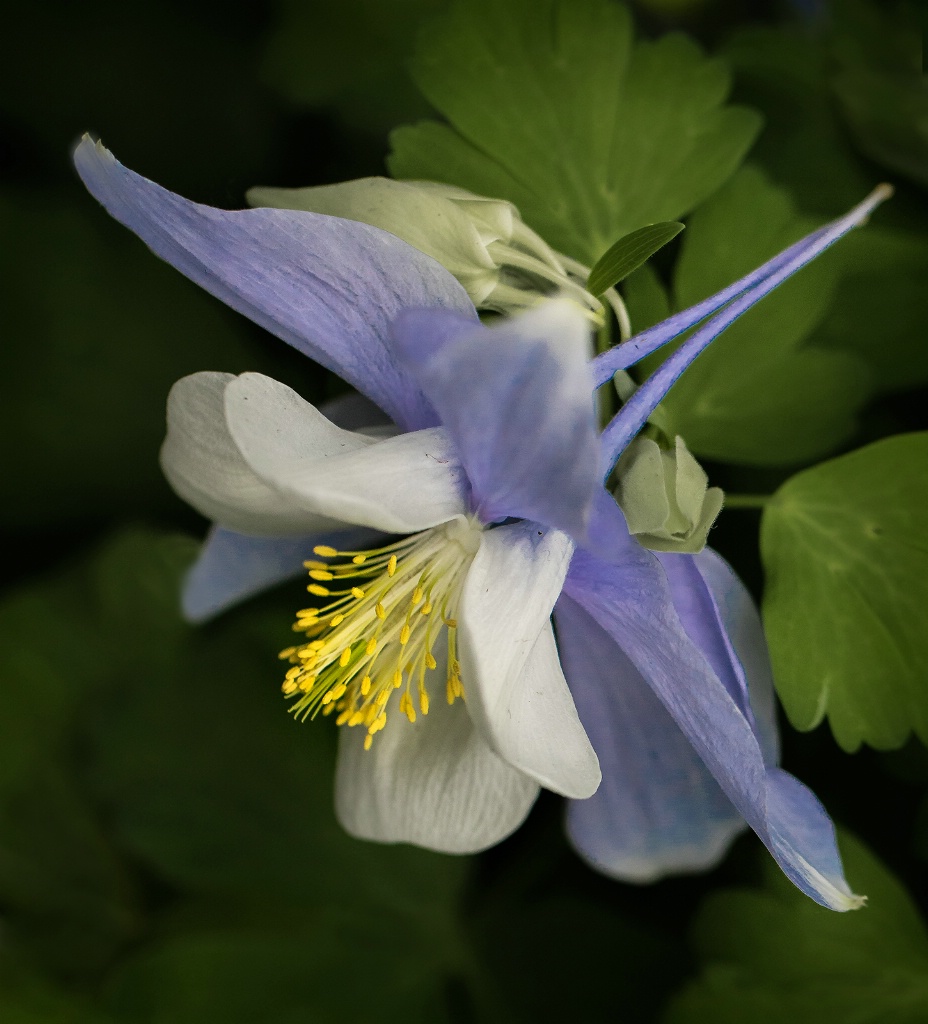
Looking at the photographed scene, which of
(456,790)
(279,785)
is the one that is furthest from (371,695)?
(279,785)

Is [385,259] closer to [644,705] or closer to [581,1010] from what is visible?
[644,705]

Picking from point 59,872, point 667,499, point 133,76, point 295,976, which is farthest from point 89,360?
point 667,499

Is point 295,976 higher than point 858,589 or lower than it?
lower

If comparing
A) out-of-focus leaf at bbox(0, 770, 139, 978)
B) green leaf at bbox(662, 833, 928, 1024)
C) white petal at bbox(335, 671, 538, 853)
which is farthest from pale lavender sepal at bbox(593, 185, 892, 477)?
out-of-focus leaf at bbox(0, 770, 139, 978)

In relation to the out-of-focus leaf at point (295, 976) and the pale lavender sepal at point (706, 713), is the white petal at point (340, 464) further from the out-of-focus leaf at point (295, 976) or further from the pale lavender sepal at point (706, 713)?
the out-of-focus leaf at point (295, 976)

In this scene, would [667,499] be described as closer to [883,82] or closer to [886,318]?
[886,318]

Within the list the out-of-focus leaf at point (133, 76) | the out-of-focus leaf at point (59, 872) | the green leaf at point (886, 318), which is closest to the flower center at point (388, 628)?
the green leaf at point (886, 318)
